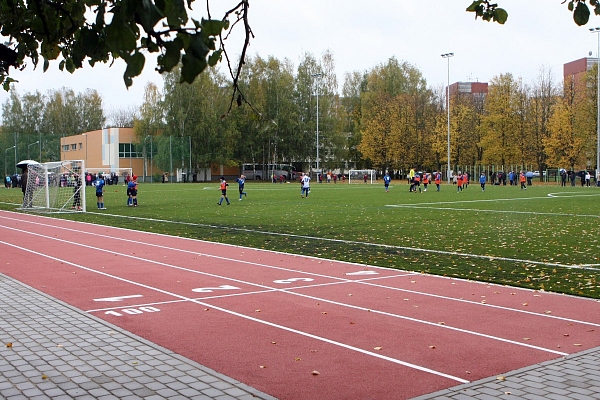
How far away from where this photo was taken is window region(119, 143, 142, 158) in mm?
84812

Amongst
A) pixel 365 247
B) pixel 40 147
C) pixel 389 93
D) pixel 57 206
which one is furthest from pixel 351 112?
pixel 365 247

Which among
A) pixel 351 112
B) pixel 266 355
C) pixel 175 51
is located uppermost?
pixel 351 112

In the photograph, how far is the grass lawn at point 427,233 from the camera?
41.1 feet

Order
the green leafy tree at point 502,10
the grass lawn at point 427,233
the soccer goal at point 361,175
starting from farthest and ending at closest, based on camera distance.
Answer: the soccer goal at point 361,175
the grass lawn at point 427,233
the green leafy tree at point 502,10

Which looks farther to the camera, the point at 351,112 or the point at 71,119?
the point at 71,119

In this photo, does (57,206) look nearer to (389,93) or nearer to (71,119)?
(389,93)

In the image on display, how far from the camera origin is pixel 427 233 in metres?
19.3

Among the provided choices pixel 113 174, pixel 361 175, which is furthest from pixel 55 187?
pixel 361 175

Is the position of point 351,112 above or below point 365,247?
above

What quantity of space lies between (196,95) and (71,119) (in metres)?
31.7

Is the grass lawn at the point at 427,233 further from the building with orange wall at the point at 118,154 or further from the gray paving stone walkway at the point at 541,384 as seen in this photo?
the building with orange wall at the point at 118,154

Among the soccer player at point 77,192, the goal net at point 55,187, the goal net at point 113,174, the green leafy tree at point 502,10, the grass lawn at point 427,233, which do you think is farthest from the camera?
the goal net at point 113,174

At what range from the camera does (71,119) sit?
10350 centimetres

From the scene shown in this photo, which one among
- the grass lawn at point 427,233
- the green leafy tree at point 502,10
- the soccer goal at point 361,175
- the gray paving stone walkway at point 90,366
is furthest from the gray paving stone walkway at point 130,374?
the soccer goal at point 361,175
